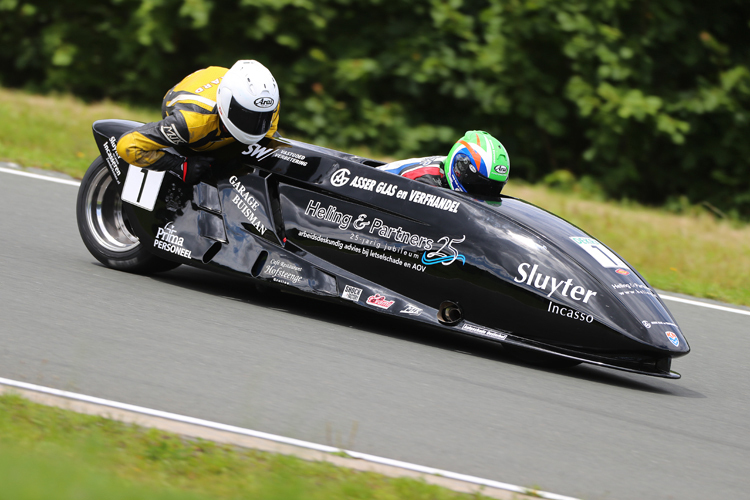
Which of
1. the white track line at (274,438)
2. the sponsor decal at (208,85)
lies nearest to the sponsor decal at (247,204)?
the sponsor decal at (208,85)

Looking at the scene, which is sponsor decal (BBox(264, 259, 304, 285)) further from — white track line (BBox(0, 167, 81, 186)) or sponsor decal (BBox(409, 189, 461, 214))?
white track line (BBox(0, 167, 81, 186))

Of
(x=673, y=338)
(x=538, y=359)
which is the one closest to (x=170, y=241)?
(x=538, y=359)

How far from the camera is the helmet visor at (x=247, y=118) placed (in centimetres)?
546

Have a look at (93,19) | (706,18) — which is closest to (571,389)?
(706,18)

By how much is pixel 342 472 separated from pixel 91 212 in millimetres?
3361

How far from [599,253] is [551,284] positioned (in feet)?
1.36

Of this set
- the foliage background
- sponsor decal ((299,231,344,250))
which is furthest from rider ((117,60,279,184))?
the foliage background

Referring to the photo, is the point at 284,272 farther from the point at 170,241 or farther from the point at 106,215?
the point at 106,215

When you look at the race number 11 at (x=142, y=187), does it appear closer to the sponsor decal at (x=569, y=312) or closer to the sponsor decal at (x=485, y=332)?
the sponsor decal at (x=485, y=332)

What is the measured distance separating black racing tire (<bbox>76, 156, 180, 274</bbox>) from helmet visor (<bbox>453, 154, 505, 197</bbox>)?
193 cm

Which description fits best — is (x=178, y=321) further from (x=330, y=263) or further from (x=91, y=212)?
(x=91, y=212)

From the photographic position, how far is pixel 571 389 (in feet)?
15.8

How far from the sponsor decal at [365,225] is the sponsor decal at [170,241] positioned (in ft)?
2.66

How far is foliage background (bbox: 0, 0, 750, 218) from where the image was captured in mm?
12031
